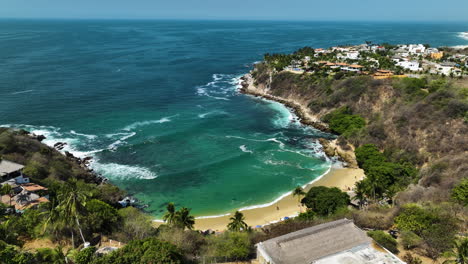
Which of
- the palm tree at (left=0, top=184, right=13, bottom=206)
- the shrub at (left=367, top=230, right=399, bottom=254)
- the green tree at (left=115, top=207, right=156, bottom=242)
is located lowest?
the green tree at (left=115, top=207, right=156, bottom=242)

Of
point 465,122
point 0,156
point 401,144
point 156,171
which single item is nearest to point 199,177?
point 156,171

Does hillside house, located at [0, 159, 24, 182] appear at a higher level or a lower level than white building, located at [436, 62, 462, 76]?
lower

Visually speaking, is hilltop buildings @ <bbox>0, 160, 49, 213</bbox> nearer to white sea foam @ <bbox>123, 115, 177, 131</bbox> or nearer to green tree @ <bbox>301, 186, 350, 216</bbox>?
white sea foam @ <bbox>123, 115, 177, 131</bbox>

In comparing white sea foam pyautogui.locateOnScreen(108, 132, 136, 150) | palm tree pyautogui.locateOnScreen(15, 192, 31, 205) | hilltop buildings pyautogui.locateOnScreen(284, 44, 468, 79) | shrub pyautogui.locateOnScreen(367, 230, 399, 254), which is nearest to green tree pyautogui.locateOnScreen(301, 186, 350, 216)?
shrub pyautogui.locateOnScreen(367, 230, 399, 254)

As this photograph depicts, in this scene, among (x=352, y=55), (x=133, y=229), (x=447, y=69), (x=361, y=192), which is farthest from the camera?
(x=352, y=55)

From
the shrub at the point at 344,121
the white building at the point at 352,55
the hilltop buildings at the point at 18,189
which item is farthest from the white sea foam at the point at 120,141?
the white building at the point at 352,55

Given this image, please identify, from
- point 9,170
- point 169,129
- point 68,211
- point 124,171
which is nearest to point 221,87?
point 169,129

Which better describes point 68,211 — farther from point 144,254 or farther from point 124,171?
point 124,171

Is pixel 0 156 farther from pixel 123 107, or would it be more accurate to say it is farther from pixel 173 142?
pixel 123 107
